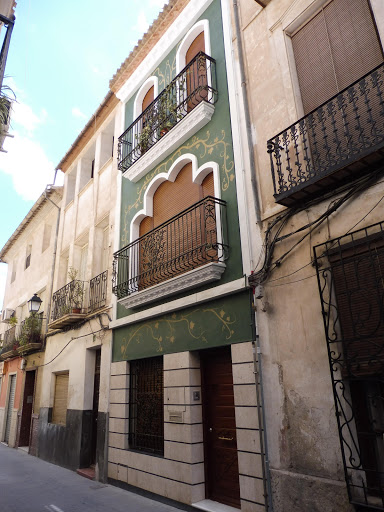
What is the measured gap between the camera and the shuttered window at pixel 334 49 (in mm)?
5172

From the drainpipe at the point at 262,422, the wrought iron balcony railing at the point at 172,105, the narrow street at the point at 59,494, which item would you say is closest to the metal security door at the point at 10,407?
the narrow street at the point at 59,494

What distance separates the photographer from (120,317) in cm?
878

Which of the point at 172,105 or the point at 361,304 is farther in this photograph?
the point at 172,105

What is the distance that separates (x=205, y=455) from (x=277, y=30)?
7.17m

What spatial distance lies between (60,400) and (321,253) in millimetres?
9535

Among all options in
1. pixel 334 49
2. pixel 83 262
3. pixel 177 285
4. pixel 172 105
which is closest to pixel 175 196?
pixel 172 105

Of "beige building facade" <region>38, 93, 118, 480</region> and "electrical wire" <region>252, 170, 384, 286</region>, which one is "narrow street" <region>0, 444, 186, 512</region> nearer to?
Result: "beige building facade" <region>38, 93, 118, 480</region>

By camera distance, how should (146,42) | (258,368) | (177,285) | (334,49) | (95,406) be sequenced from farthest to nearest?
(146,42), (95,406), (177,285), (334,49), (258,368)

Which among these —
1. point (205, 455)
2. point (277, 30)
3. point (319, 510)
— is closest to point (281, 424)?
point (319, 510)

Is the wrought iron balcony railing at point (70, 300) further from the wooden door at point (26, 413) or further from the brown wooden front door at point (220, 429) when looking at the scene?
the brown wooden front door at point (220, 429)

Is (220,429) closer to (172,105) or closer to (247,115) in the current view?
(247,115)

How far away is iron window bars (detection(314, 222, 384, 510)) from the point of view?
4055 mm

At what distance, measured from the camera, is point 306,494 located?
4.38 metres

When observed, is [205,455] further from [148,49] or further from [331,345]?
[148,49]
